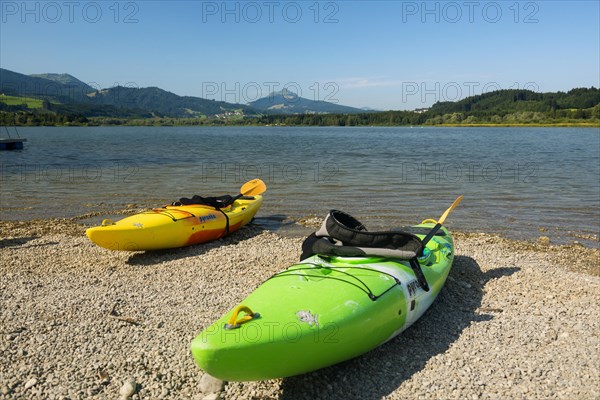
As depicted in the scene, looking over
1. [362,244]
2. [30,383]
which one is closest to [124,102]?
[362,244]

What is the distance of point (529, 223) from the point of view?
40.8ft

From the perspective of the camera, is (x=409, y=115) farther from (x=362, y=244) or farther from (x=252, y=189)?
(x=362, y=244)

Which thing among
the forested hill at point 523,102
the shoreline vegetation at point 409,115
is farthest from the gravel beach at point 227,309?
the forested hill at point 523,102

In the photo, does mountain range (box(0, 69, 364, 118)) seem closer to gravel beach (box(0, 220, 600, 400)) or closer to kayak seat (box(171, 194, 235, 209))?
kayak seat (box(171, 194, 235, 209))

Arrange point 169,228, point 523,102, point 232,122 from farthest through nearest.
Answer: point 232,122, point 523,102, point 169,228

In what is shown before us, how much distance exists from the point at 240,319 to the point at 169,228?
5.15 meters

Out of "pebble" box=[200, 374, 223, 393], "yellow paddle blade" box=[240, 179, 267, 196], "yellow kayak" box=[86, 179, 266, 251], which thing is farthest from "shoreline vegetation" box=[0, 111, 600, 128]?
"pebble" box=[200, 374, 223, 393]

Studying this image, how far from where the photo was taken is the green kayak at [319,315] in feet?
13.0

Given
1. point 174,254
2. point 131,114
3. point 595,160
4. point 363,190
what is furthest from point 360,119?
point 174,254

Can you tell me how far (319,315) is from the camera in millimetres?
4504

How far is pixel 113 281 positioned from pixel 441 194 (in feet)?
41.9

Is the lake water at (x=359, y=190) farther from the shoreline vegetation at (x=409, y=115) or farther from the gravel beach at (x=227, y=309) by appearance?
the shoreline vegetation at (x=409, y=115)

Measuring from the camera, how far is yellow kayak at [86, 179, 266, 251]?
8398mm

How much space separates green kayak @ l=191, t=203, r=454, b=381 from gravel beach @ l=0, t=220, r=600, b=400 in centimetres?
37
